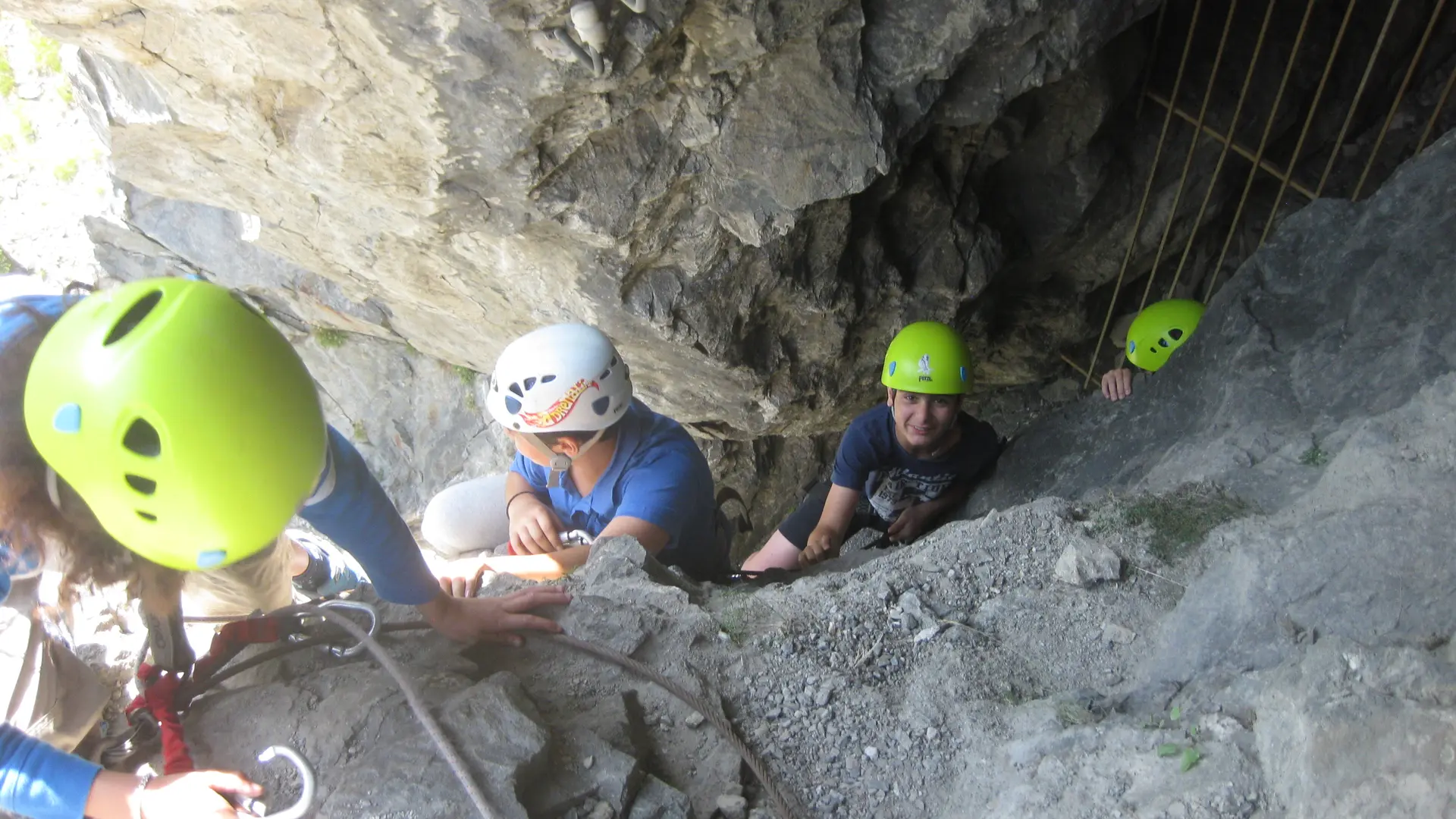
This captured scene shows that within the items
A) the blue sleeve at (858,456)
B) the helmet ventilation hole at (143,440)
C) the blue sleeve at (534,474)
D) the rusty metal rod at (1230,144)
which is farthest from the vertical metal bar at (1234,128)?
the helmet ventilation hole at (143,440)

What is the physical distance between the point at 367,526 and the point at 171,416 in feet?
2.32

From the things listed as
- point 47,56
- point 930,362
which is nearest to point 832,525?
point 930,362

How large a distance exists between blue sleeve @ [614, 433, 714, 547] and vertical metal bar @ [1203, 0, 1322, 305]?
336 centimetres

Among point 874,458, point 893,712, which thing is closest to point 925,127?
point 874,458

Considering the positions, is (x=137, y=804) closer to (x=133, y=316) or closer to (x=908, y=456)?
(x=133, y=316)

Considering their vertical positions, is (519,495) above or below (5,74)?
below

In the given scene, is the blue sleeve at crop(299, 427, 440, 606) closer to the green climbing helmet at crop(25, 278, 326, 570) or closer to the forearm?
the green climbing helmet at crop(25, 278, 326, 570)

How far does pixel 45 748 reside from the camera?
1.92 m

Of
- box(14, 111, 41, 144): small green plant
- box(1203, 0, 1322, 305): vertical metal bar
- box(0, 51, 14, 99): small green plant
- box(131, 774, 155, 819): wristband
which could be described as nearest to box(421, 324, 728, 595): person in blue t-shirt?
box(131, 774, 155, 819): wristband

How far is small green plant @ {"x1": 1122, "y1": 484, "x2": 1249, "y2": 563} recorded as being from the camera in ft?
9.30

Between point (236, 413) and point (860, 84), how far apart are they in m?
2.78

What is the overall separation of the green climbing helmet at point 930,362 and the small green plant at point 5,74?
7.02 metres

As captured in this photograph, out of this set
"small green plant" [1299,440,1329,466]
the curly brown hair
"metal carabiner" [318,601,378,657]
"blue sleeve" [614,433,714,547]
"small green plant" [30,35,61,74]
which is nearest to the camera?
the curly brown hair

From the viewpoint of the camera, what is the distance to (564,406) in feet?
11.8
